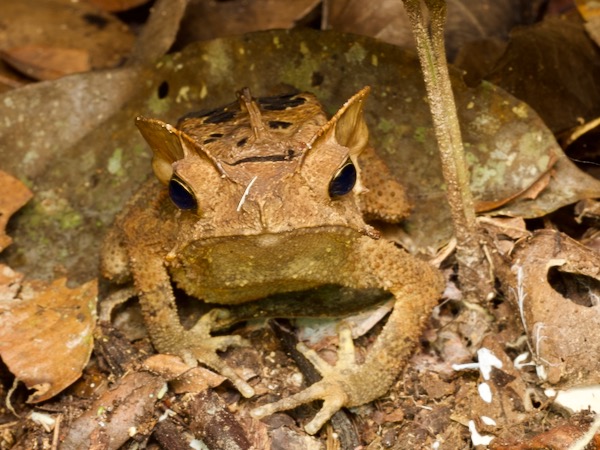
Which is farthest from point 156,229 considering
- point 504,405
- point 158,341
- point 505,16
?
point 505,16

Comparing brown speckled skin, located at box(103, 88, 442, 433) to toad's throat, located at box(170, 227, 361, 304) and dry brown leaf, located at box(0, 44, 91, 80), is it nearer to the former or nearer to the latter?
toad's throat, located at box(170, 227, 361, 304)

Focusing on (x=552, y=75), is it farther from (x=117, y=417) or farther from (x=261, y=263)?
(x=117, y=417)

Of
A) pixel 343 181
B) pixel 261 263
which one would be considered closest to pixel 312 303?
pixel 261 263

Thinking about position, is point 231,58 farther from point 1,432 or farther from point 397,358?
point 1,432

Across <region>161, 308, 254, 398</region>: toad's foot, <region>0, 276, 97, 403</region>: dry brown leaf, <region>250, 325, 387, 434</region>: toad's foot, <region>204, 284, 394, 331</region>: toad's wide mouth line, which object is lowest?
<region>250, 325, 387, 434</region>: toad's foot

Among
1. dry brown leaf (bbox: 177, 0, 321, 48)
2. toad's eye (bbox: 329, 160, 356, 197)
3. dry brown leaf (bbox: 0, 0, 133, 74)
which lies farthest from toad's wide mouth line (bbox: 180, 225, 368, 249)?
dry brown leaf (bbox: 0, 0, 133, 74)

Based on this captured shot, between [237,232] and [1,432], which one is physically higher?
[237,232]
